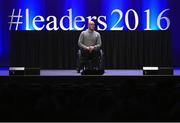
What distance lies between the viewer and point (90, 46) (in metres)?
8.11

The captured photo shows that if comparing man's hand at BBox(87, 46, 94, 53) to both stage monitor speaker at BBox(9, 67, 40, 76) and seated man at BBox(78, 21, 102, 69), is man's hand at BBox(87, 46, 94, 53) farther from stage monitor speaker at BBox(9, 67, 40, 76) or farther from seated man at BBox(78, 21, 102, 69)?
stage monitor speaker at BBox(9, 67, 40, 76)

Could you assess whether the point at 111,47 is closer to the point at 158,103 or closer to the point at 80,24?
the point at 80,24

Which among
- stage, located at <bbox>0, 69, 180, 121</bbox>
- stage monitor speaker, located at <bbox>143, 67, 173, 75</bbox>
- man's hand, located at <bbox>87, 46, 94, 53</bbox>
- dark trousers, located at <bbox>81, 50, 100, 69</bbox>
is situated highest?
man's hand, located at <bbox>87, 46, 94, 53</bbox>

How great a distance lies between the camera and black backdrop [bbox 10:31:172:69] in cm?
957

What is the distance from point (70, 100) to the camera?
12.5ft

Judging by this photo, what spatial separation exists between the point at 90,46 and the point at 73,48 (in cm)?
156

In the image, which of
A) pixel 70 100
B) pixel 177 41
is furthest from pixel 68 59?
pixel 70 100

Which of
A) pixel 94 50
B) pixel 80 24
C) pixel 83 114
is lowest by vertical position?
pixel 83 114

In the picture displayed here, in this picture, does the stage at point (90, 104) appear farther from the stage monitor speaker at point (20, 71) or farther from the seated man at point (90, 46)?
the seated man at point (90, 46)

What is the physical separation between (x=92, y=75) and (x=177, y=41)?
182 inches

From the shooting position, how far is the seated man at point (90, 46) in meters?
8.04

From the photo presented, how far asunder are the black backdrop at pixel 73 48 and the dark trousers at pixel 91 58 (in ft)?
5.06

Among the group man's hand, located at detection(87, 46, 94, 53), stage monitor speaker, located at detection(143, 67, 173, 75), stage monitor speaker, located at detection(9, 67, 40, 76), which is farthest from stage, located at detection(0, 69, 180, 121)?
man's hand, located at detection(87, 46, 94, 53)

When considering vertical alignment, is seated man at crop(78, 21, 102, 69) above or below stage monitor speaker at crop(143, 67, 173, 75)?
above
